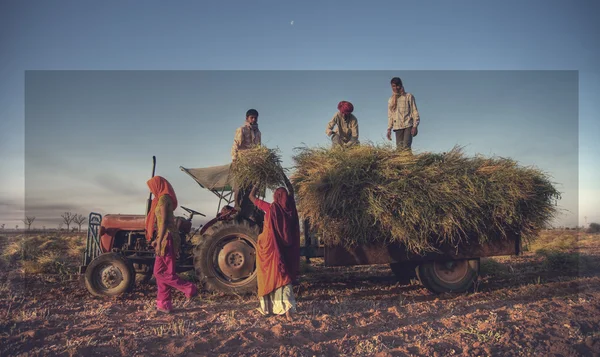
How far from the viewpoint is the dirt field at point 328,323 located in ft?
12.5

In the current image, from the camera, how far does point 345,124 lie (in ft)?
24.6

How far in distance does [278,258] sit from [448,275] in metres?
3.10

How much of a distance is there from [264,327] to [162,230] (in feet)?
6.60

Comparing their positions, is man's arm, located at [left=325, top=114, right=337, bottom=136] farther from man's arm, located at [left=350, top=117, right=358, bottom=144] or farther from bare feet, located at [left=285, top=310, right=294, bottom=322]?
bare feet, located at [left=285, top=310, right=294, bottom=322]

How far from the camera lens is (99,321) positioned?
487 cm

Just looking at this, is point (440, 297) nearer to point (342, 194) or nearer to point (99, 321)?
point (342, 194)

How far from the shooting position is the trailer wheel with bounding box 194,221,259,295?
6195 mm

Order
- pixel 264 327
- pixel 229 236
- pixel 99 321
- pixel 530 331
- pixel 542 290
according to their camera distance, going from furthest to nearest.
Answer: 1. pixel 542 290
2. pixel 229 236
3. pixel 99 321
4. pixel 264 327
5. pixel 530 331

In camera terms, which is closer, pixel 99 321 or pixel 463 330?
pixel 463 330

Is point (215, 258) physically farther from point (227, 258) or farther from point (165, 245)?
point (165, 245)

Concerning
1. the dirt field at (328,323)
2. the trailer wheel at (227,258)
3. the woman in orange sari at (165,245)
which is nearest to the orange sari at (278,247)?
the dirt field at (328,323)

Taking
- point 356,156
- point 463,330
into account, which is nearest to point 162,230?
point 356,156

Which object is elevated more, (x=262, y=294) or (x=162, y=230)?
(x=162, y=230)

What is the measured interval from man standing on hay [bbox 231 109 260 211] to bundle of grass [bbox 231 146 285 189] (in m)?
0.19
